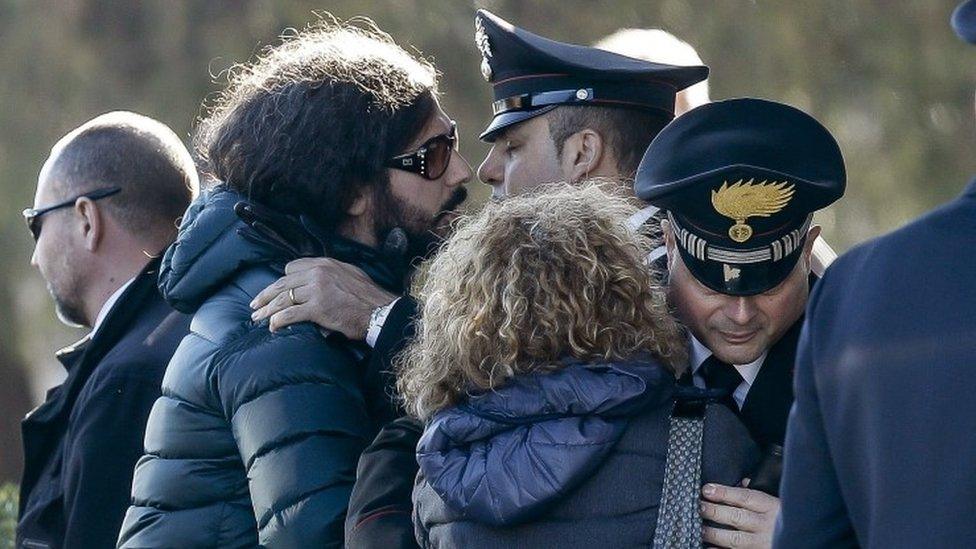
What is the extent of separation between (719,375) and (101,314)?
7.27 feet

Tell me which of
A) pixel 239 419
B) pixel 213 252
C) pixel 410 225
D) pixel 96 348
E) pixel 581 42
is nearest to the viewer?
pixel 239 419

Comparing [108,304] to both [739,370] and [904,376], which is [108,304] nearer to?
[739,370]

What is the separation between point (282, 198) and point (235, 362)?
0.39 meters

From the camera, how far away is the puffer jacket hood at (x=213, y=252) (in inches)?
133

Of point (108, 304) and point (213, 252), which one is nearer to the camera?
point (213, 252)

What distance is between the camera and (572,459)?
2455 mm

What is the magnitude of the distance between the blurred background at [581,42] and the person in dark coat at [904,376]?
4.85 m

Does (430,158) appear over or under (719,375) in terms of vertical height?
over

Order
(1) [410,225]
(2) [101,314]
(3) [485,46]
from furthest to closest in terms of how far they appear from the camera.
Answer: (2) [101,314] < (3) [485,46] < (1) [410,225]

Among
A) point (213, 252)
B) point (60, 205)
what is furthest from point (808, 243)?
point (60, 205)

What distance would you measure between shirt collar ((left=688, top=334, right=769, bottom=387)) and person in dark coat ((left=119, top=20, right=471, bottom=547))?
0.70 meters

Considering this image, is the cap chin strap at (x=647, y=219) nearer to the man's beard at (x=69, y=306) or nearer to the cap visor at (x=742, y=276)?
the cap visor at (x=742, y=276)

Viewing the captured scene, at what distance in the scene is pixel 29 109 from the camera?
7.77 meters

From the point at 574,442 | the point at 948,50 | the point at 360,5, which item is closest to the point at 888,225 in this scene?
the point at 948,50
